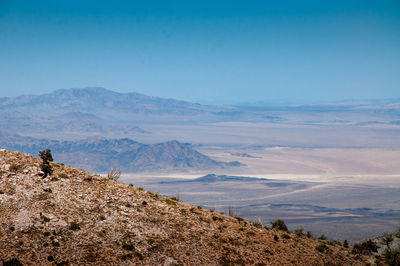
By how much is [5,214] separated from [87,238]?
363 centimetres

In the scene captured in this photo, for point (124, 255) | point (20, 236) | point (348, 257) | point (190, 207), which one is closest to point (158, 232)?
point (124, 255)

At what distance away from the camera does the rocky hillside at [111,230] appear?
16.3 meters

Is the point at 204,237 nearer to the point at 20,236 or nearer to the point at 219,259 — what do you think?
the point at 219,259

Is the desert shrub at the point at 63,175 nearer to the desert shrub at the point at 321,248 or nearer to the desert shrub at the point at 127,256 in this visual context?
the desert shrub at the point at 127,256

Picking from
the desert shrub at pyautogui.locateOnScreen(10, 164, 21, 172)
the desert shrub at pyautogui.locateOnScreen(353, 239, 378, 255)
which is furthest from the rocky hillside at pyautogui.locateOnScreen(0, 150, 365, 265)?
the desert shrub at pyautogui.locateOnScreen(353, 239, 378, 255)

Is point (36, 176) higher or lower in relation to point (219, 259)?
higher

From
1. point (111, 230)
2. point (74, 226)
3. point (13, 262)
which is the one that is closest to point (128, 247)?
point (111, 230)

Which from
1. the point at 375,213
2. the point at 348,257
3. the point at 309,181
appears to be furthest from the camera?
the point at 309,181

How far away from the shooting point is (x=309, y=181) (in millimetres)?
194750

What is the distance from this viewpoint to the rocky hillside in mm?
16281

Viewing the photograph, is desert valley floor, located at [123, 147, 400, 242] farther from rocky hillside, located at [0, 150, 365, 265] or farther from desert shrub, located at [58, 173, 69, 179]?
desert shrub, located at [58, 173, 69, 179]

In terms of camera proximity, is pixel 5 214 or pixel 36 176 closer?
pixel 5 214

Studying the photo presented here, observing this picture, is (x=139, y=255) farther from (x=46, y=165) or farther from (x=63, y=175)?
(x=46, y=165)

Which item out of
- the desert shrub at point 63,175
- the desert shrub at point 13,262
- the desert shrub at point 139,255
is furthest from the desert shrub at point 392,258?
the desert shrub at point 13,262
